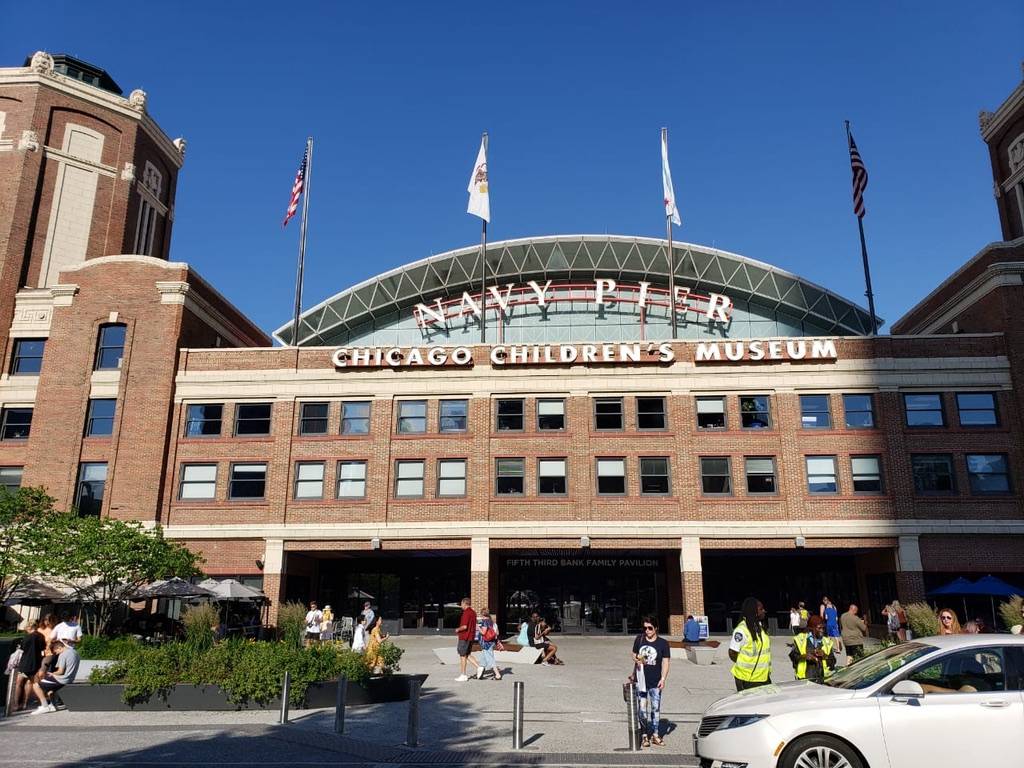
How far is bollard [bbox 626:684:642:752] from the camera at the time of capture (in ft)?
40.1

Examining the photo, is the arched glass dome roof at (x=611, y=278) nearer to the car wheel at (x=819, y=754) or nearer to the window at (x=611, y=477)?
the window at (x=611, y=477)

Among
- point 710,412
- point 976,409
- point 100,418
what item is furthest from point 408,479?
point 976,409

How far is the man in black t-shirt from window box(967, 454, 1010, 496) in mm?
24998

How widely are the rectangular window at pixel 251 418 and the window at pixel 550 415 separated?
453 inches

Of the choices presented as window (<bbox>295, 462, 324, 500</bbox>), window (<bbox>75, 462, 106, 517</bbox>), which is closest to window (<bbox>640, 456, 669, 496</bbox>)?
window (<bbox>295, 462, 324, 500</bbox>)

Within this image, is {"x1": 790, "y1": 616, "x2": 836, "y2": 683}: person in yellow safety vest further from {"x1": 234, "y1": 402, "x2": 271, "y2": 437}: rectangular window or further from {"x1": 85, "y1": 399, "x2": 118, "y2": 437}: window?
{"x1": 85, "y1": 399, "x2": 118, "y2": 437}: window

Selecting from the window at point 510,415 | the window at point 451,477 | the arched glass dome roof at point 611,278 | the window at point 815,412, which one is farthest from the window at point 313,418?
the window at point 815,412

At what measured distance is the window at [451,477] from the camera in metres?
33.6

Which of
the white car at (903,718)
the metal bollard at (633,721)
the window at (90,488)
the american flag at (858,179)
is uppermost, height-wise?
the american flag at (858,179)

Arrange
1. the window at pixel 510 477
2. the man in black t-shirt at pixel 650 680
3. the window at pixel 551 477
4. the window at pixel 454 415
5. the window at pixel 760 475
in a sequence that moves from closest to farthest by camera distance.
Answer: the man in black t-shirt at pixel 650 680, the window at pixel 760 475, the window at pixel 551 477, the window at pixel 510 477, the window at pixel 454 415

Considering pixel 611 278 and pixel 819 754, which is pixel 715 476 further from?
pixel 819 754

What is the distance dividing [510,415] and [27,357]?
21304 millimetres

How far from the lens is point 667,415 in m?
33.9

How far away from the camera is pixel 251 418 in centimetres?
3481
